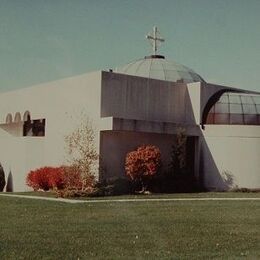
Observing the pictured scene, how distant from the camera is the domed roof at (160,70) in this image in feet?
117

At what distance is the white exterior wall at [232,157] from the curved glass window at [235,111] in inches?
31.8

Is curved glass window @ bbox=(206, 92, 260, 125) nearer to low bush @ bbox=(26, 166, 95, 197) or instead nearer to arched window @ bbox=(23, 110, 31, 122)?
low bush @ bbox=(26, 166, 95, 197)

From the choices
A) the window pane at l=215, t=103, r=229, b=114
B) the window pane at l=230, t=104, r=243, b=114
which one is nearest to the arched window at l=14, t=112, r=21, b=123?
the window pane at l=215, t=103, r=229, b=114

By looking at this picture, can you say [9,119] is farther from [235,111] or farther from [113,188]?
[235,111]

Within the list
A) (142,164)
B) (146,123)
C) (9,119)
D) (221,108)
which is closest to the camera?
(142,164)

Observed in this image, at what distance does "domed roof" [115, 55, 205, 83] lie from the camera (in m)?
35.7

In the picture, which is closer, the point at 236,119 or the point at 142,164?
the point at 142,164

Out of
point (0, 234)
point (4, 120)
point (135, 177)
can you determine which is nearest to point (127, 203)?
point (135, 177)

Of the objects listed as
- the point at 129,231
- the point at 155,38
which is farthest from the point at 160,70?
the point at 129,231

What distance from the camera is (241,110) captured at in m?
30.5

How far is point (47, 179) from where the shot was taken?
2856 centimetres

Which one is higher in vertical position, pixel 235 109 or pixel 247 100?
pixel 247 100

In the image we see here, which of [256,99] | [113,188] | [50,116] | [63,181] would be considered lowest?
[113,188]

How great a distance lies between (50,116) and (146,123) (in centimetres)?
724
